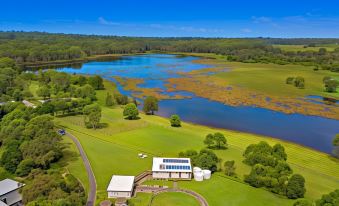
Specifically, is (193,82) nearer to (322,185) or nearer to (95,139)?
(95,139)

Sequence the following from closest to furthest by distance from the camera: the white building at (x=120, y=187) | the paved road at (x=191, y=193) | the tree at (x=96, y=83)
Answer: the paved road at (x=191, y=193) → the white building at (x=120, y=187) → the tree at (x=96, y=83)

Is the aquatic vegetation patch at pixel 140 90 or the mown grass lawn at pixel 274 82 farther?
the mown grass lawn at pixel 274 82

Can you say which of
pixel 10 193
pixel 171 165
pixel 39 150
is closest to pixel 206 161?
pixel 171 165

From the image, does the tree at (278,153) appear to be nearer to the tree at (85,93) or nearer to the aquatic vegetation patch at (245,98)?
the aquatic vegetation patch at (245,98)

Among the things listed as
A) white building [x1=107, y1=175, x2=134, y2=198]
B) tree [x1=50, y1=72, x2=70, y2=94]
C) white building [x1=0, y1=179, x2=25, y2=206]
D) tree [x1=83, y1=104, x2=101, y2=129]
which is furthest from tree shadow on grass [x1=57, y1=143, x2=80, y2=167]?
tree [x1=50, y1=72, x2=70, y2=94]

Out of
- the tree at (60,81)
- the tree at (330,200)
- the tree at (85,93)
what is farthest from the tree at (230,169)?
the tree at (60,81)

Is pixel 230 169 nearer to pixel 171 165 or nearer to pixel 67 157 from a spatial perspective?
pixel 171 165

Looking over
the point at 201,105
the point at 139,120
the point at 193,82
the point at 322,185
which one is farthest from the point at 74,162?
the point at 193,82
